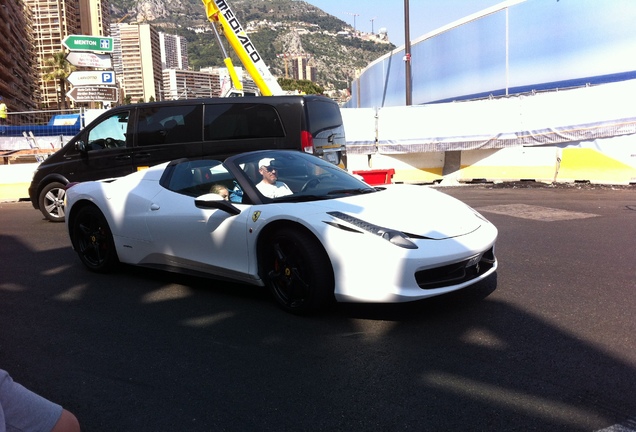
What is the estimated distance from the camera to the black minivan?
8758 millimetres

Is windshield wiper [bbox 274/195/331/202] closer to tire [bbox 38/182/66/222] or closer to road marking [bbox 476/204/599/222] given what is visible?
road marking [bbox 476/204/599/222]

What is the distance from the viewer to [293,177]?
16.5 feet

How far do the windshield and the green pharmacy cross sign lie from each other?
549 inches

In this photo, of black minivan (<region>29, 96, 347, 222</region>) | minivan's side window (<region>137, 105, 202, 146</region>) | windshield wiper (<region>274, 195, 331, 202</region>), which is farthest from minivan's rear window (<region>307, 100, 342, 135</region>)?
windshield wiper (<region>274, 195, 331, 202</region>)

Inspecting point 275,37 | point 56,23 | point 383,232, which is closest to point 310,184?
point 383,232

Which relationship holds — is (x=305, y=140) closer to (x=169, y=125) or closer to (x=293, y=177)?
(x=169, y=125)

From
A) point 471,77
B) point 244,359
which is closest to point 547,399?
point 244,359

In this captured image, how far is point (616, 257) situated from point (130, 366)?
5.04m

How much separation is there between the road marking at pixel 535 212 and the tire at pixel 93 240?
6316mm

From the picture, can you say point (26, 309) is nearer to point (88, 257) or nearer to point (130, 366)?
point (88, 257)

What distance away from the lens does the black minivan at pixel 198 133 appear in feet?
28.7

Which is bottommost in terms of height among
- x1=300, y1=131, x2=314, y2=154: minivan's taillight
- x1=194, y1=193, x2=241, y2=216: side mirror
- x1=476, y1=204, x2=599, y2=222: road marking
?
x1=476, y1=204, x2=599, y2=222: road marking

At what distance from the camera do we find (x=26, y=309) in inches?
192

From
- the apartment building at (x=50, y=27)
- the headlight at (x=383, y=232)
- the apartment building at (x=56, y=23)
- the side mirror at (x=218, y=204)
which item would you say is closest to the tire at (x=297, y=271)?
the headlight at (x=383, y=232)
